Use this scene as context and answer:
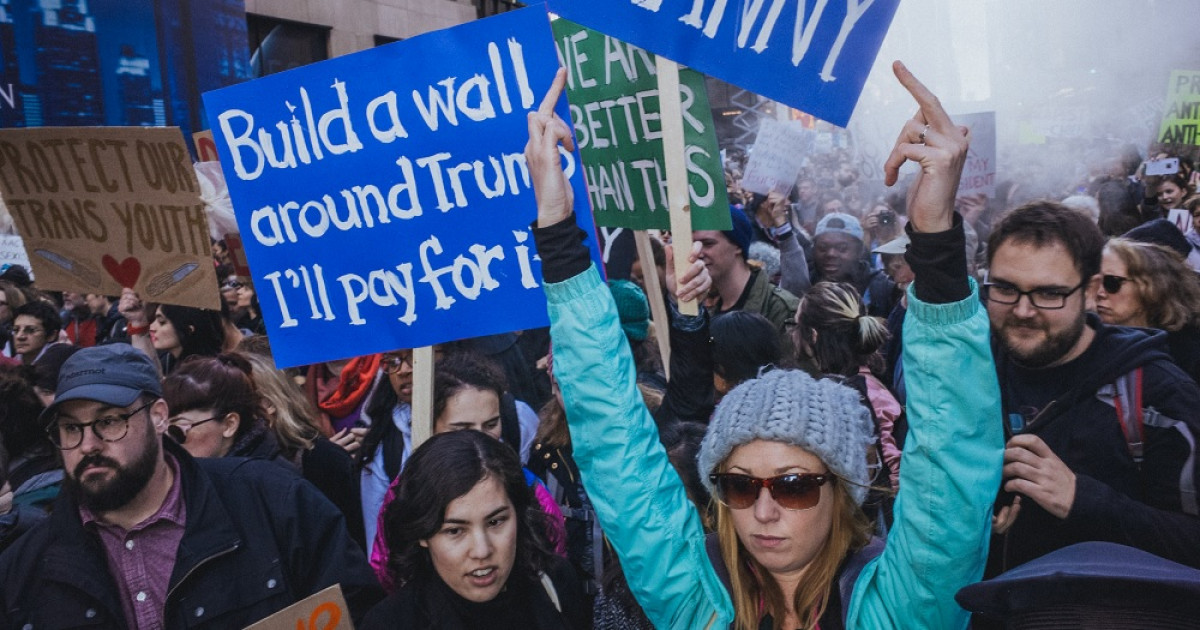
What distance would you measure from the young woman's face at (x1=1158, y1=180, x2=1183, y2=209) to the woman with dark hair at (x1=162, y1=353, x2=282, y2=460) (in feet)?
24.7

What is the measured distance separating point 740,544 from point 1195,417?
1107 millimetres

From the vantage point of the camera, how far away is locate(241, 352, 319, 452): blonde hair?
3932mm

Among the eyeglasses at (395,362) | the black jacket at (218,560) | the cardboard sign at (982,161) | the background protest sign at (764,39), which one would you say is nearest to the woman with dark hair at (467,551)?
the black jacket at (218,560)

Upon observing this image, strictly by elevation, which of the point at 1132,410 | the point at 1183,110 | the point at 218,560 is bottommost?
the point at 218,560

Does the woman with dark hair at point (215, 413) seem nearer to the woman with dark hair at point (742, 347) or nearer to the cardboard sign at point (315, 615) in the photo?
the cardboard sign at point (315, 615)

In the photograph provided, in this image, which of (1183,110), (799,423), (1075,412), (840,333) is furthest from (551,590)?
(1183,110)

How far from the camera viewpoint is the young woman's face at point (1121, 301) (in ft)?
12.2

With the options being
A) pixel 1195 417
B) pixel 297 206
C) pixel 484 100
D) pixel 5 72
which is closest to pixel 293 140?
pixel 297 206

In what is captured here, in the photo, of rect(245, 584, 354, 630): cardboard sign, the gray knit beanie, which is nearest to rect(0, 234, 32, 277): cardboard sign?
rect(245, 584, 354, 630): cardboard sign

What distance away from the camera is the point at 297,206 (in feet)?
10.8

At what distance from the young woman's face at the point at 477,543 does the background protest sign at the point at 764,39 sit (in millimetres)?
1416

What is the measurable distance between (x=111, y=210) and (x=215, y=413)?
1.57 metres

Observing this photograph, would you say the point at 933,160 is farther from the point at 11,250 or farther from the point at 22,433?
the point at 11,250

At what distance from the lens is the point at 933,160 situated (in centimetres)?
163
